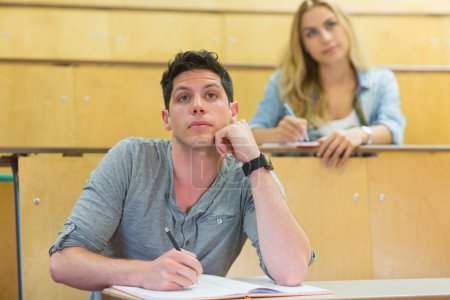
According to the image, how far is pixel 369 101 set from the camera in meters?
1.54

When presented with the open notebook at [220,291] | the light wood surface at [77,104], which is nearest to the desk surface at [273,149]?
the light wood surface at [77,104]

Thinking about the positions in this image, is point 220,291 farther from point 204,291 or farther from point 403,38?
point 403,38

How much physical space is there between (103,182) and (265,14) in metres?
1.24

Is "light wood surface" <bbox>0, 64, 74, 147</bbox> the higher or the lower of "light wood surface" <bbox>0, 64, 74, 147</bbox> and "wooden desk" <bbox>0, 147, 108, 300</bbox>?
the higher

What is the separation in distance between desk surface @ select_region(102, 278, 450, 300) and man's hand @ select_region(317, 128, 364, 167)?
0.37 m

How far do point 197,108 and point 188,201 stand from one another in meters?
0.13

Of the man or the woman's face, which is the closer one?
the man

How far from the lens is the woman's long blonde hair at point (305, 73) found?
153 cm

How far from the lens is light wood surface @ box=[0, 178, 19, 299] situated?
3.93 ft

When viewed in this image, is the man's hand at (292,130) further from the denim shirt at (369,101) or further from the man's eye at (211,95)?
the man's eye at (211,95)

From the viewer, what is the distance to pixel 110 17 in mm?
1939

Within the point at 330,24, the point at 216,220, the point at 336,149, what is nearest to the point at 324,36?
the point at 330,24

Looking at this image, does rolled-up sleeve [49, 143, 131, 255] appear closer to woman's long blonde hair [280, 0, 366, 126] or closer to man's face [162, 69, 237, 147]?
man's face [162, 69, 237, 147]

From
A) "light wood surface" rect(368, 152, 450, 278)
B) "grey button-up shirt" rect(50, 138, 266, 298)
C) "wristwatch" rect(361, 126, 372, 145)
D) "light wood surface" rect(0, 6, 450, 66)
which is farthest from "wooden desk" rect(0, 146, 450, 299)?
"light wood surface" rect(0, 6, 450, 66)
